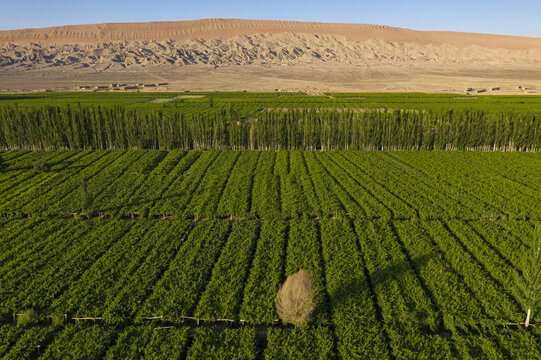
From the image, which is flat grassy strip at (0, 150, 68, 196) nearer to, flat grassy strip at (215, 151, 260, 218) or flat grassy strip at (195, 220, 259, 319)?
flat grassy strip at (215, 151, 260, 218)

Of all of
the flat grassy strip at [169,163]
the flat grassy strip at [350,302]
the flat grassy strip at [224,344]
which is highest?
the flat grassy strip at [169,163]

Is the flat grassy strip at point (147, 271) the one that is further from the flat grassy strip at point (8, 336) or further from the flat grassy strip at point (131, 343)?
the flat grassy strip at point (8, 336)

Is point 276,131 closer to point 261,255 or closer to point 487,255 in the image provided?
point 261,255

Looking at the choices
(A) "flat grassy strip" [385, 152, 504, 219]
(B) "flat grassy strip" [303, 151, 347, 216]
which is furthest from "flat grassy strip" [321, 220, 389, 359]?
(A) "flat grassy strip" [385, 152, 504, 219]

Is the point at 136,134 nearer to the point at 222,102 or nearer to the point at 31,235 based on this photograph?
the point at 31,235

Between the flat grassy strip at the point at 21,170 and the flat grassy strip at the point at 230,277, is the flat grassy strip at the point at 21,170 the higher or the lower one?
the higher one

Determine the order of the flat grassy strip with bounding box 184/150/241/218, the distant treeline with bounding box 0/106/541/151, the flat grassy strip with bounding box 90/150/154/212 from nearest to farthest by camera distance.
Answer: the flat grassy strip with bounding box 184/150/241/218 → the flat grassy strip with bounding box 90/150/154/212 → the distant treeline with bounding box 0/106/541/151

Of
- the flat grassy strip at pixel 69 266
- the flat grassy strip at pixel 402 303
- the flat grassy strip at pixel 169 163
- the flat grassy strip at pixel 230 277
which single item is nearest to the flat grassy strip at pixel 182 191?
the flat grassy strip at pixel 169 163
